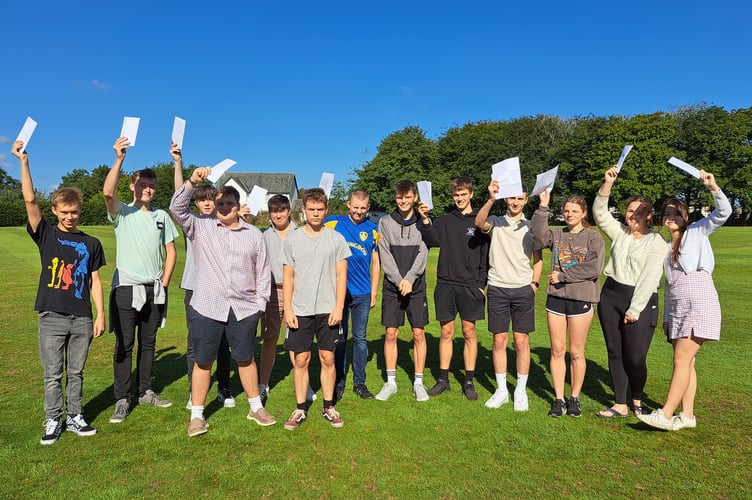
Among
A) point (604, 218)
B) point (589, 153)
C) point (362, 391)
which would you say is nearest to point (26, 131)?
point (362, 391)

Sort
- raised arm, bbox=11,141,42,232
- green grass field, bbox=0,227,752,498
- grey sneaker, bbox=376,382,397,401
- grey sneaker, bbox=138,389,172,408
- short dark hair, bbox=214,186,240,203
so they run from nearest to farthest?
green grass field, bbox=0,227,752,498 < raised arm, bbox=11,141,42,232 < short dark hair, bbox=214,186,240,203 < grey sneaker, bbox=138,389,172,408 < grey sneaker, bbox=376,382,397,401

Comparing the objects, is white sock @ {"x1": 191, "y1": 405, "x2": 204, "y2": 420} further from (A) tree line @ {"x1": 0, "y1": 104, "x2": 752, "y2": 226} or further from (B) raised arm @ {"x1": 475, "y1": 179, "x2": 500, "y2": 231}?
(A) tree line @ {"x1": 0, "y1": 104, "x2": 752, "y2": 226}

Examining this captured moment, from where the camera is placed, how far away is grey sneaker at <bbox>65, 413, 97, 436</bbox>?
423cm

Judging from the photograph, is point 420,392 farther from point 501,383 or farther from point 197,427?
point 197,427

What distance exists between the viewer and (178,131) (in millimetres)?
4355

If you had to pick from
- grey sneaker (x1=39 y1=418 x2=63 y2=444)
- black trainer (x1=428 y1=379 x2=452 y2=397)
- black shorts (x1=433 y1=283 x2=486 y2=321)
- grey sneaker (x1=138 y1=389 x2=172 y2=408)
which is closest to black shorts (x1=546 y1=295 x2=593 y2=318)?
black shorts (x1=433 y1=283 x2=486 y2=321)

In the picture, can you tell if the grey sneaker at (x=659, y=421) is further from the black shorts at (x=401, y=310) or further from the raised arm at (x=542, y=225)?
the black shorts at (x=401, y=310)

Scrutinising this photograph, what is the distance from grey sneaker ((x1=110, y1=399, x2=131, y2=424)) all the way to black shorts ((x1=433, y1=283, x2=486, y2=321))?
3484mm

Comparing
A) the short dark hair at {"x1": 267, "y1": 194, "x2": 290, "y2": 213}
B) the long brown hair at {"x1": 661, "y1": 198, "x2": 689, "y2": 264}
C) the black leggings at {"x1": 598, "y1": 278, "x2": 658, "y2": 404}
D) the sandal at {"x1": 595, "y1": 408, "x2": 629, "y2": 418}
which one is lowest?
the sandal at {"x1": 595, "y1": 408, "x2": 629, "y2": 418}

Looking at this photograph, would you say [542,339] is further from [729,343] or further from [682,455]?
[682,455]

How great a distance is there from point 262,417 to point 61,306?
2.11 metres

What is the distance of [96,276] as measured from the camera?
4.49 metres

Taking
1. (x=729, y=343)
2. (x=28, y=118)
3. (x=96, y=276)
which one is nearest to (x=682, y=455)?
(x=729, y=343)

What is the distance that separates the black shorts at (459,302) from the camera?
5.44 m
